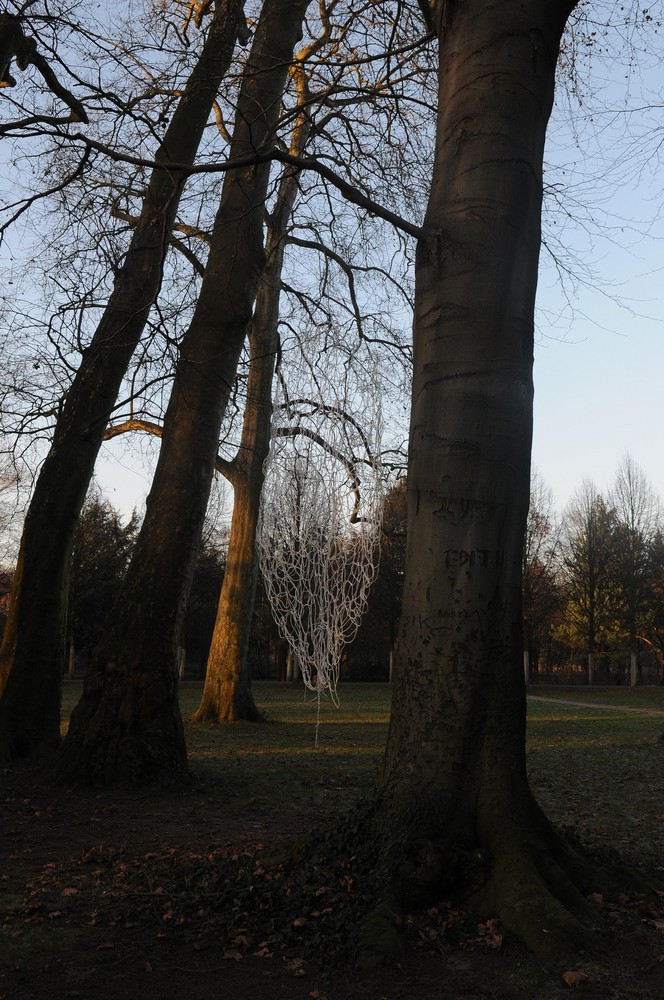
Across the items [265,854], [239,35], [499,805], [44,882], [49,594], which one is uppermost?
[239,35]

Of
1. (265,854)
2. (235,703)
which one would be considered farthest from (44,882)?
(235,703)

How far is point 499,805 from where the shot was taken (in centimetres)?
411

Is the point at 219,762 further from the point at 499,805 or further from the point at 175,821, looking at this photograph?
the point at 499,805

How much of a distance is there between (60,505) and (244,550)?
23.7 feet

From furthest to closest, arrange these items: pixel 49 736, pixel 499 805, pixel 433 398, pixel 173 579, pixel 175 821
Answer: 1. pixel 49 736
2. pixel 173 579
3. pixel 175 821
4. pixel 433 398
5. pixel 499 805

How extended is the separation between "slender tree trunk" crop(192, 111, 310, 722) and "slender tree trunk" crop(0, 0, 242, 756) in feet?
19.2

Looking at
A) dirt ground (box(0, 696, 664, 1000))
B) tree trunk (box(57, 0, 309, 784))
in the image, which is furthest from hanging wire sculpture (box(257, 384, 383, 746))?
dirt ground (box(0, 696, 664, 1000))

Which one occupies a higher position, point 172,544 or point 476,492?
point 172,544

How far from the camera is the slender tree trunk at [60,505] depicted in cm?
877

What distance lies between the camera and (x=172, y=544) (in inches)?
326

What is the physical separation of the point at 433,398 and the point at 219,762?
7436mm

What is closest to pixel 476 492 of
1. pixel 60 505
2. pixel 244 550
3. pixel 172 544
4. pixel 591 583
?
pixel 172 544

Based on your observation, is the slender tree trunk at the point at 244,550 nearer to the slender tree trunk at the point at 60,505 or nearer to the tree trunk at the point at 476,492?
the slender tree trunk at the point at 60,505

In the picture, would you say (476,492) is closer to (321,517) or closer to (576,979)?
(576,979)
